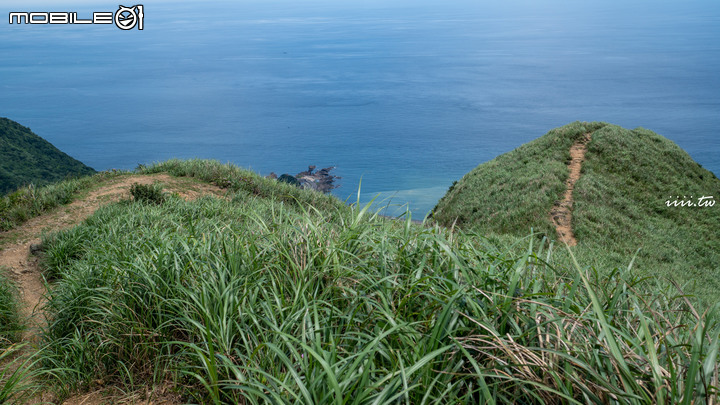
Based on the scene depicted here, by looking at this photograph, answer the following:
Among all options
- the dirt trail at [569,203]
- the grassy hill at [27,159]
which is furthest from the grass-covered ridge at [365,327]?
the grassy hill at [27,159]

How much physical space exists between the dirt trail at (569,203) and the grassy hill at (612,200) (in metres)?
0.17

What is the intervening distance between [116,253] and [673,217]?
625 inches

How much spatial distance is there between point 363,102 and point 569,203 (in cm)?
10651

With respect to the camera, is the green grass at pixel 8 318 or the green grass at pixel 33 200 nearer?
the green grass at pixel 8 318

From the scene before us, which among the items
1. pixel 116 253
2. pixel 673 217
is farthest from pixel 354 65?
pixel 116 253

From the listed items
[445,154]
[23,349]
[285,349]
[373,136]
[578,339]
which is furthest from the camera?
[373,136]

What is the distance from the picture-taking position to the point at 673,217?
14.9 m

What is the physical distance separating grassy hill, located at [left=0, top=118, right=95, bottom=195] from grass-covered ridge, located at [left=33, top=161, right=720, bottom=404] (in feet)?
79.4

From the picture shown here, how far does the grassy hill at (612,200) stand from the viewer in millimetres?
12102

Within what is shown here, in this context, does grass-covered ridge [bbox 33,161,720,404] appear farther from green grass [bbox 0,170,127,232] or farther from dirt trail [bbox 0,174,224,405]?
green grass [bbox 0,170,127,232]

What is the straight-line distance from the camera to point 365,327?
8.67 feet

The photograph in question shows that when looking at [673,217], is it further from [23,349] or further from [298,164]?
[298,164]

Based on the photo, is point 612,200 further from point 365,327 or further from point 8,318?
point 8,318

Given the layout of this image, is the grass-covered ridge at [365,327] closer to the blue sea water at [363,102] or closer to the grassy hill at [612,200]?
the grassy hill at [612,200]
